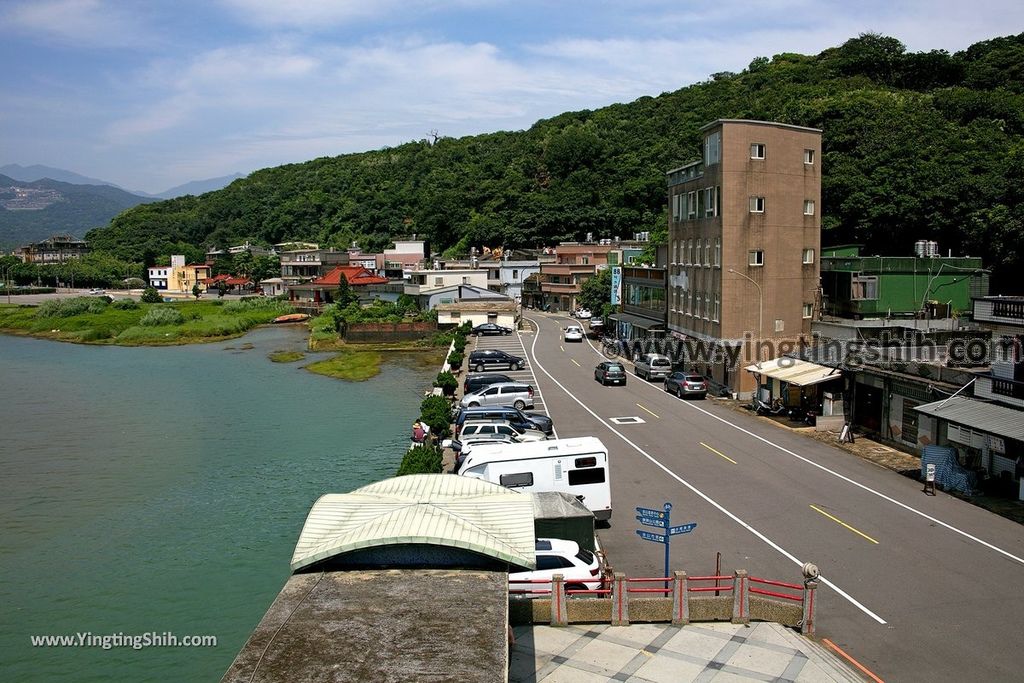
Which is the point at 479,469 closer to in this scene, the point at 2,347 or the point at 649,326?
the point at 649,326

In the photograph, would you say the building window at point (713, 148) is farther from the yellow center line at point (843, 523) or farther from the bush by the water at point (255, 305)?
the bush by the water at point (255, 305)

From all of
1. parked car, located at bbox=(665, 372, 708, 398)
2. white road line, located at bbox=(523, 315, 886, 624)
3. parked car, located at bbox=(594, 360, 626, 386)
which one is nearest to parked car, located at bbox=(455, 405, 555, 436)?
white road line, located at bbox=(523, 315, 886, 624)

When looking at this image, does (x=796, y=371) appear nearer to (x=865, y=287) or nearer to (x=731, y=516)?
(x=865, y=287)

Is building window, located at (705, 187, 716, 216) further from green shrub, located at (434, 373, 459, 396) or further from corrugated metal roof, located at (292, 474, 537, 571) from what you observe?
corrugated metal roof, located at (292, 474, 537, 571)

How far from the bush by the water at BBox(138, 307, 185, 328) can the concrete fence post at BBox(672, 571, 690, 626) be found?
78491mm

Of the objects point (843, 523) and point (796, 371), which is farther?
point (796, 371)

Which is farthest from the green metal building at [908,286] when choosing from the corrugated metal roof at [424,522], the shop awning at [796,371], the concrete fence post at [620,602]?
the corrugated metal roof at [424,522]

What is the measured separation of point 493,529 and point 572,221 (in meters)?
101

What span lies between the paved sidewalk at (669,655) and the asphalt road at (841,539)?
959 mm

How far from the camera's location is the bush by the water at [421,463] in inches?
858

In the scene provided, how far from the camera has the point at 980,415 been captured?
21734mm

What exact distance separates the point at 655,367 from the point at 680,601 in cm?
3011

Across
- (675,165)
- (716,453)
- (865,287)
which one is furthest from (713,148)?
(675,165)

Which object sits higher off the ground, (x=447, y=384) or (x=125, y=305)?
(x=125, y=305)
